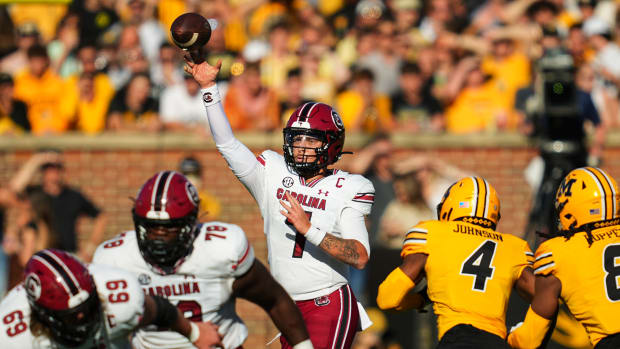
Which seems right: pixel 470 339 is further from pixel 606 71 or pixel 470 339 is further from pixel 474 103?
pixel 606 71

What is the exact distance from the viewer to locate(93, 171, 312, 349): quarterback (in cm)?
590

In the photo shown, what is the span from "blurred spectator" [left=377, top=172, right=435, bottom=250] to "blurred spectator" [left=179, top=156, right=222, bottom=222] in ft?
6.09

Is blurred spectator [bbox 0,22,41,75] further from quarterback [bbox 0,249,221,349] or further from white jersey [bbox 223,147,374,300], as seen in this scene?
quarterback [bbox 0,249,221,349]

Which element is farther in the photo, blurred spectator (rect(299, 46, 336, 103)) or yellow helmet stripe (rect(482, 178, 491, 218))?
blurred spectator (rect(299, 46, 336, 103))

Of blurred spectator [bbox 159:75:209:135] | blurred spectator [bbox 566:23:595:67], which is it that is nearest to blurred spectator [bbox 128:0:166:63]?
blurred spectator [bbox 159:75:209:135]

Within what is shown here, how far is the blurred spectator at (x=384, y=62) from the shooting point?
40.3 feet

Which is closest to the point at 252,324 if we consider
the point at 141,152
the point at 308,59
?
the point at 141,152

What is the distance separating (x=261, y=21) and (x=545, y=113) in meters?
4.50

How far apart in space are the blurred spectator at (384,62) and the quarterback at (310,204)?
5960 mm

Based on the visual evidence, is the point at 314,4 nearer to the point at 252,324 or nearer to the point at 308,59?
the point at 308,59

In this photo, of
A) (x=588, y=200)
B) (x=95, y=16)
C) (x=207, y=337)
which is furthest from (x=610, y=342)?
(x=95, y=16)

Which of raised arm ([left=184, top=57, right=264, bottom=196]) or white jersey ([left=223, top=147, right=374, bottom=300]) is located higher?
raised arm ([left=184, top=57, right=264, bottom=196])

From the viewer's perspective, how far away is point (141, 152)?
12.3 m

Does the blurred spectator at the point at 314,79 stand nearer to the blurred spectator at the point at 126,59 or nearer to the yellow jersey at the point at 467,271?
the blurred spectator at the point at 126,59
